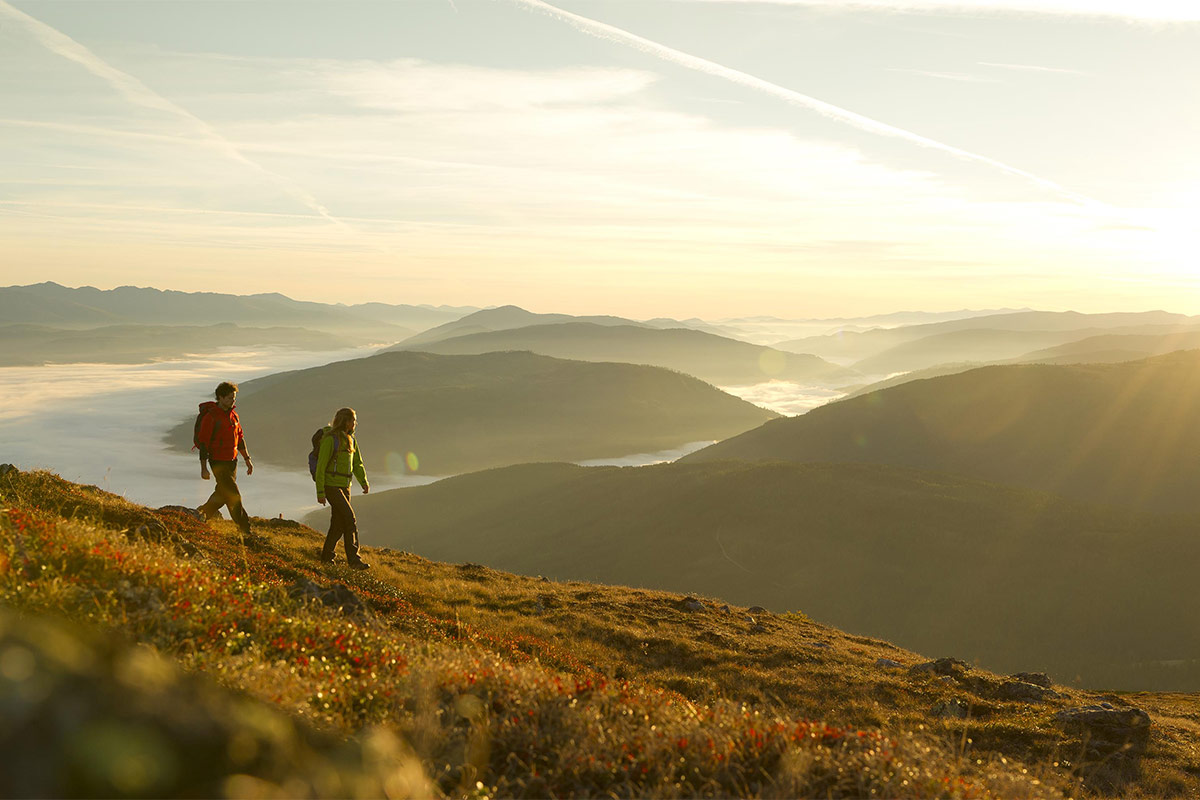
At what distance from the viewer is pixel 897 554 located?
254 feet

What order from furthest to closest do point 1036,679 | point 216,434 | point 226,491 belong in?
point 1036,679
point 226,491
point 216,434

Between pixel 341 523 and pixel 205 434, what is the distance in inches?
127

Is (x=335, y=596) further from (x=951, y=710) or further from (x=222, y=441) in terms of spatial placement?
(x=951, y=710)

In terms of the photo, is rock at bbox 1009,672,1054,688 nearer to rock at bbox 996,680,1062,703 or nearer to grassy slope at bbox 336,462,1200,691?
rock at bbox 996,680,1062,703

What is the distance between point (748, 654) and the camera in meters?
16.2

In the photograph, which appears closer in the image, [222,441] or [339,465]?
[222,441]

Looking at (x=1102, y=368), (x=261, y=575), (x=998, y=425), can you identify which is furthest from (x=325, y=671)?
(x=1102, y=368)

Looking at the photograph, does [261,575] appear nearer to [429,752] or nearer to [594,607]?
[429,752]

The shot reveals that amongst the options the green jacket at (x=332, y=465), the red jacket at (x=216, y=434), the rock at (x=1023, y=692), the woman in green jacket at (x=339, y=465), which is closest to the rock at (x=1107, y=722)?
the rock at (x=1023, y=692)

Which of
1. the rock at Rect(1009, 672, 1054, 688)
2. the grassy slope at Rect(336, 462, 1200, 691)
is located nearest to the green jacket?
the rock at Rect(1009, 672, 1054, 688)

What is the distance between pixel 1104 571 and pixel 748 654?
71277 mm

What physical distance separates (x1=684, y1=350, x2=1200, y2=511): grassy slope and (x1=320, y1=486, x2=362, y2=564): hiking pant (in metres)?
116

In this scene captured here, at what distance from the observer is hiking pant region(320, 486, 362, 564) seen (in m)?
14.9

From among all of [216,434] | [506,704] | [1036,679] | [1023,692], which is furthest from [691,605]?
[506,704]
